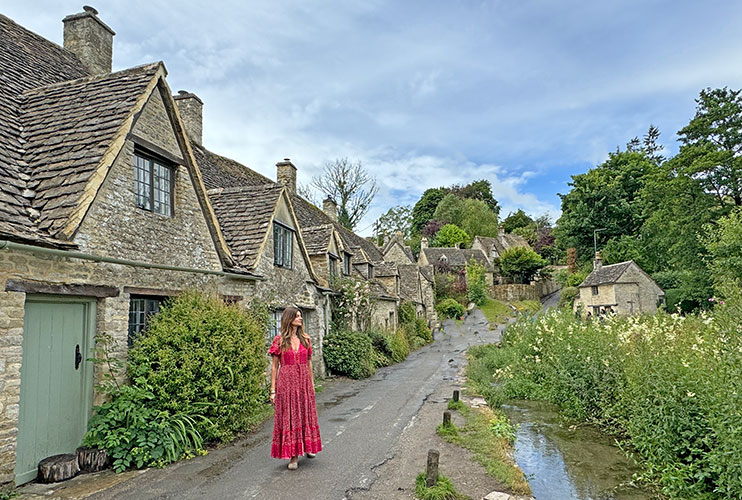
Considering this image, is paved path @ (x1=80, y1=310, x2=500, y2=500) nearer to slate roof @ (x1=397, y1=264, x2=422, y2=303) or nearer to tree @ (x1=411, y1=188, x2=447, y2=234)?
slate roof @ (x1=397, y1=264, x2=422, y2=303)

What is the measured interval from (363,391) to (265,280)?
458 centimetres

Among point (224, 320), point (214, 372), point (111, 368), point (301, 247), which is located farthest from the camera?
point (301, 247)

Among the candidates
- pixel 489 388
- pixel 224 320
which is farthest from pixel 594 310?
pixel 224 320

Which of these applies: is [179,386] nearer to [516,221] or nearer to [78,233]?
[78,233]

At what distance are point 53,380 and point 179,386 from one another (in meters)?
1.72

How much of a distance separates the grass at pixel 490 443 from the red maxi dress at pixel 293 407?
8.58ft

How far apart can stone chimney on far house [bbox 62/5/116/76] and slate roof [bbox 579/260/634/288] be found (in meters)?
38.0

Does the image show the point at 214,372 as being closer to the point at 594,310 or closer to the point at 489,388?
the point at 489,388

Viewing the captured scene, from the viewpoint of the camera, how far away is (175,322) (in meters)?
8.36

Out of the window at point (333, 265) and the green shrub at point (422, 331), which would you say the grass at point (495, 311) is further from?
the window at point (333, 265)

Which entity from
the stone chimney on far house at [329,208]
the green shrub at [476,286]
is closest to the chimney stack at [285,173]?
the stone chimney on far house at [329,208]

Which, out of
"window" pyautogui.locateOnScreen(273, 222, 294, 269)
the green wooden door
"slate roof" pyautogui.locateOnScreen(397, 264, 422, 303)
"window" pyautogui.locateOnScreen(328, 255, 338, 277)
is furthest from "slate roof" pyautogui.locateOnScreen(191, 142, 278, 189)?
"slate roof" pyautogui.locateOnScreen(397, 264, 422, 303)

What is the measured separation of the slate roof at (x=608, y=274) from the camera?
3978 centimetres

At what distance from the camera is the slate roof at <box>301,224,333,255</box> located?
1947cm
